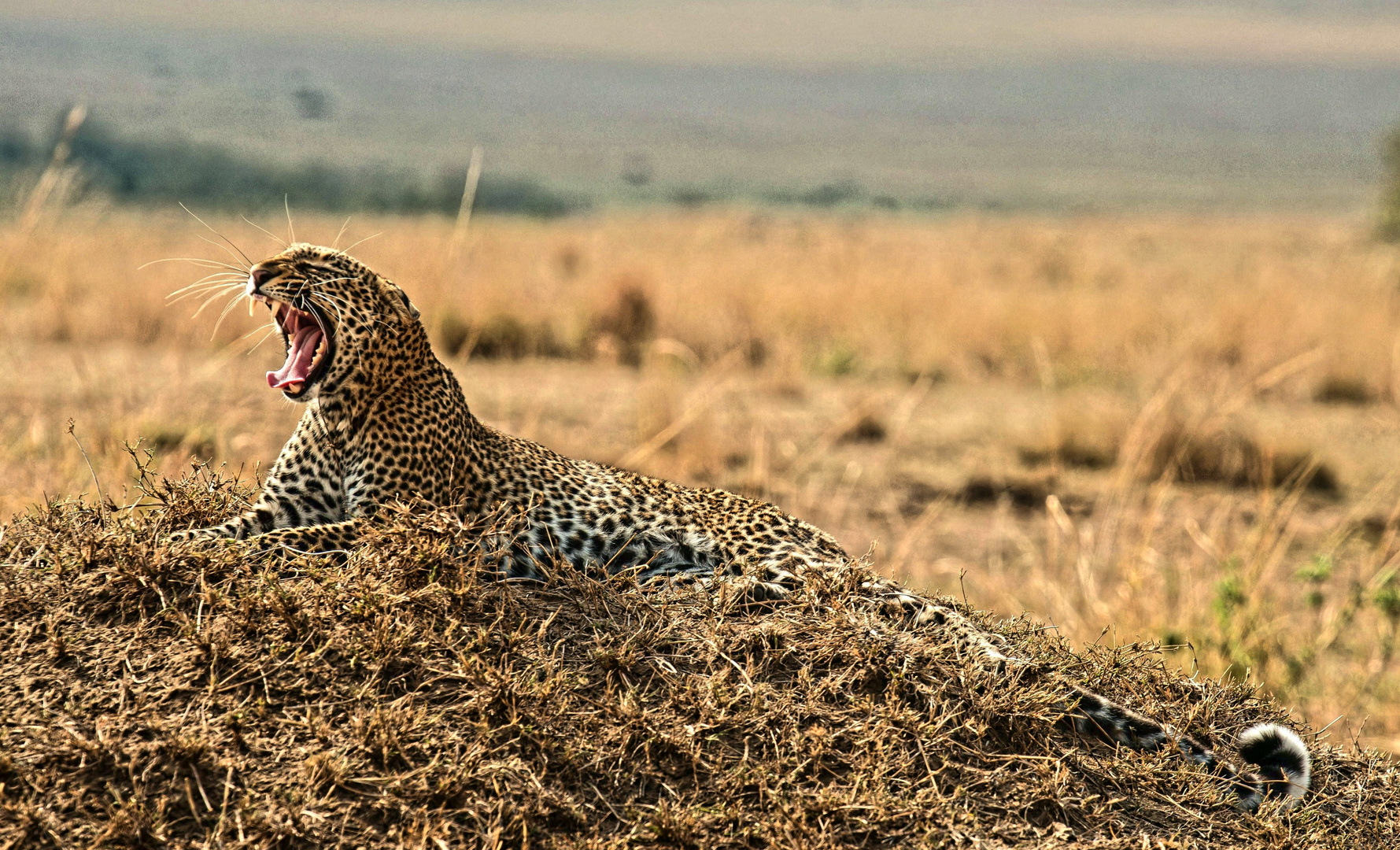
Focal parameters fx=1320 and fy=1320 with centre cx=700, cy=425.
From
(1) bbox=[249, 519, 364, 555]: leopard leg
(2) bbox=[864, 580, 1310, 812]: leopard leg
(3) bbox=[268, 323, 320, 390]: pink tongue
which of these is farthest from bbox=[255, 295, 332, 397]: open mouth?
(2) bbox=[864, 580, 1310, 812]: leopard leg

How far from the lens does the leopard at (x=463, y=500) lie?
13.3ft

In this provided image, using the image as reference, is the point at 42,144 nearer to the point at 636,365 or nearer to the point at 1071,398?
the point at 636,365

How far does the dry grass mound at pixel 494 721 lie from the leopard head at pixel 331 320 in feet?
2.05

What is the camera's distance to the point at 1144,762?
391 cm

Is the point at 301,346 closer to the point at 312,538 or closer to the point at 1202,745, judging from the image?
the point at 312,538

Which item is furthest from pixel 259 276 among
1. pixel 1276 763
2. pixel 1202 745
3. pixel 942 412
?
pixel 942 412

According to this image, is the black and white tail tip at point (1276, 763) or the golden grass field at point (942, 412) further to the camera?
the golden grass field at point (942, 412)

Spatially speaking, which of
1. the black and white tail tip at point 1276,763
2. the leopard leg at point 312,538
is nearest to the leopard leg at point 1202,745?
the black and white tail tip at point 1276,763

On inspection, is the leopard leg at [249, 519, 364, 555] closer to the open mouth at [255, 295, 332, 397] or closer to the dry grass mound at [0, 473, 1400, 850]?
the dry grass mound at [0, 473, 1400, 850]

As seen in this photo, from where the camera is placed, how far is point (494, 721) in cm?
350

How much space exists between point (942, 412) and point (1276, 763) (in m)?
10.2

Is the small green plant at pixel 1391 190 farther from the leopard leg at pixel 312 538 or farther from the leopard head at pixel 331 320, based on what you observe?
the leopard leg at pixel 312 538

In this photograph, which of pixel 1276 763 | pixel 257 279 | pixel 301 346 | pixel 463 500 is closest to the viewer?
pixel 1276 763

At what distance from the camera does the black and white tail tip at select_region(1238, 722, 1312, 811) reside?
393 cm
